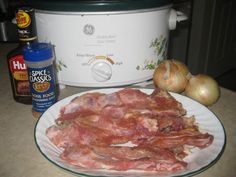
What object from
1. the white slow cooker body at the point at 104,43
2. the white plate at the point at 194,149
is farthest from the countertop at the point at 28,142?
the white slow cooker body at the point at 104,43

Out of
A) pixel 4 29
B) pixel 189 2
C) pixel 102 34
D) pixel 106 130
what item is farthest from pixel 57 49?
pixel 189 2

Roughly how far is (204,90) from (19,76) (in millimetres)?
505

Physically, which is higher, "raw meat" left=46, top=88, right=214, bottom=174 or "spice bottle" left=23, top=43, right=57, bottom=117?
"spice bottle" left=23, top=43, right=57, bottom=117

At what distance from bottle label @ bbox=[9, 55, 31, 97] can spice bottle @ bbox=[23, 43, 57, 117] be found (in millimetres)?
72

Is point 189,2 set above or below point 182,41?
above

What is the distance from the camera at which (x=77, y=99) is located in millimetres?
708

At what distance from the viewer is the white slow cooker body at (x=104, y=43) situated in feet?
2.29

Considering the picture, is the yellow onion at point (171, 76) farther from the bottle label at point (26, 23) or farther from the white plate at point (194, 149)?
the bottle label at point (26, 23)

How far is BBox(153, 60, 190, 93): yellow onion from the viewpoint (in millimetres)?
776

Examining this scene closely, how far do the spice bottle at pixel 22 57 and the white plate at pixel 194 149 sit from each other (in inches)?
5.1

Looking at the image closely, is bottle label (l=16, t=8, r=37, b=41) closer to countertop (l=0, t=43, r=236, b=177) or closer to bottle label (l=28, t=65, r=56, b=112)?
bottle label (l=28, t=65, r=56, b=112)

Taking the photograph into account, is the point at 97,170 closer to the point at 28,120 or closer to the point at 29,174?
the point at 29,174

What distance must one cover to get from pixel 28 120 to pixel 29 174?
0.68 feet

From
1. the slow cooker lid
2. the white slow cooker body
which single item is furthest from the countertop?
the slow cooker lid
